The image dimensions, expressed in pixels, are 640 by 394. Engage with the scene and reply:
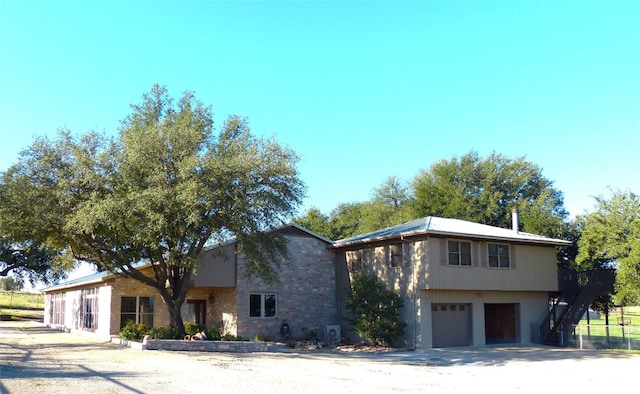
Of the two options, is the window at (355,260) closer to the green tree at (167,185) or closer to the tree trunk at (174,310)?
the green tree at (167,185)

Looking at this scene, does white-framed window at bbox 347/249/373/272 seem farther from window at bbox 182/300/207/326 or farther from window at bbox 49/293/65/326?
window at bbox 49/293/65/326

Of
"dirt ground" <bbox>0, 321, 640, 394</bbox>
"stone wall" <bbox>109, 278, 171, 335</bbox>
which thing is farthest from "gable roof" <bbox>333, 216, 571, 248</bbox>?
"stone wall" <bbox>109, 278, 171, 335</bbox>

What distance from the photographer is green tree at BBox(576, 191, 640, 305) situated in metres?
25.5

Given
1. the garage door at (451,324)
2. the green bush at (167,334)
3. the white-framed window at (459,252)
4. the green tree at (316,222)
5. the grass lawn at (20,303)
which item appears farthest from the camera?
the grass lawn at (20,303)

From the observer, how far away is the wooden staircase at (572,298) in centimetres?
2584

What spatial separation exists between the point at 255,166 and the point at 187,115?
357 cm

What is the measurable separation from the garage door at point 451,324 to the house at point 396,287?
0.04m

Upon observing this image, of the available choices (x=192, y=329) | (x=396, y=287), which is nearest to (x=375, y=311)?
(x=396, y=287)

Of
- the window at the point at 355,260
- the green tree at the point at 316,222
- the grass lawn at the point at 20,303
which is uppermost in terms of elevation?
the green tree at the point at 316,222

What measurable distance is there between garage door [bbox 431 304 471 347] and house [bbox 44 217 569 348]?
4cm

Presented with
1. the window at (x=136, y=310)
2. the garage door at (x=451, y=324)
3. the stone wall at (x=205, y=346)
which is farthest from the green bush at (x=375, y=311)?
the window at (x=136, y=310)

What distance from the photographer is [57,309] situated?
4019 cm

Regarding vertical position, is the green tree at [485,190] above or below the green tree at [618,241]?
above

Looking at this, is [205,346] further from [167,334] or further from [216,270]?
[216,270]
